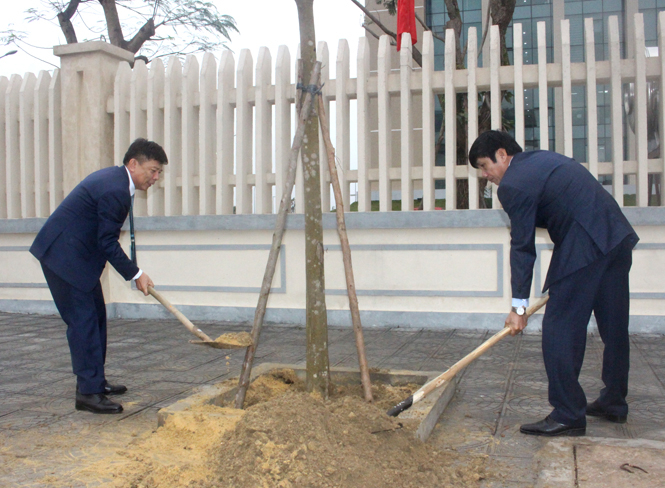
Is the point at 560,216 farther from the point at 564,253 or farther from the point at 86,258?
the point at 86,258

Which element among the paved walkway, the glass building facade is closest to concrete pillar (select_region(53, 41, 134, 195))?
the paved walkway

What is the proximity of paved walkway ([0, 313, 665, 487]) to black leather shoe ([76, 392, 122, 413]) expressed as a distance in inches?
1.9

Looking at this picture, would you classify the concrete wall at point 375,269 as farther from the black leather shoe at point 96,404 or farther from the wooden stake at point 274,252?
the black leather shoe at point 96,404

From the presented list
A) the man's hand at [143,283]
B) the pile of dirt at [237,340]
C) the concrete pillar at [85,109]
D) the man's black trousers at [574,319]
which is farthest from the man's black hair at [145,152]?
the concrete pillar at [85,109]

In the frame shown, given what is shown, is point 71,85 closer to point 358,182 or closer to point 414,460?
point 358,182

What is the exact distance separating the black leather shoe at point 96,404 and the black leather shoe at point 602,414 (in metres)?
2.72

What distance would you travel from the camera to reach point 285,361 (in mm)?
5090

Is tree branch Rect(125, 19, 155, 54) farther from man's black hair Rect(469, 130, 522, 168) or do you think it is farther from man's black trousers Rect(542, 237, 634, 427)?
man's black trousers Rect(542, 237, 634, 427)

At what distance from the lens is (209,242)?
7.16 metres

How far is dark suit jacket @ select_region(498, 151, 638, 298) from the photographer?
3131mm

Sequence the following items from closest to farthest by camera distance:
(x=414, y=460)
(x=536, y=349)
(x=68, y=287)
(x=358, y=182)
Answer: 1. (x=414, y=460)
2. (x=68, y=287)
3. (x=536, y=349)
4. (x=358, y=182)

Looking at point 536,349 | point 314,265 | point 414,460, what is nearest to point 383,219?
point 536,349

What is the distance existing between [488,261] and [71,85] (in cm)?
544

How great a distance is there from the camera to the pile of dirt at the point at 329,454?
8.05ft
